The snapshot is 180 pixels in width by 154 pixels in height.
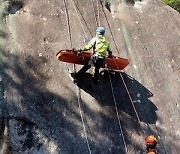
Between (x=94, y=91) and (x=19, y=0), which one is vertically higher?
(x=19, y=0)

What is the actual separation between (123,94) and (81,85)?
111 centimetres

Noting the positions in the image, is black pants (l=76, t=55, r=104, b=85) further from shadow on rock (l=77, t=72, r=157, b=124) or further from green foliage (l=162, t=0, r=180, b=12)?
green foliage (l=162, t=0, r=180, b=12)

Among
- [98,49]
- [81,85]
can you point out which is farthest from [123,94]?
[98,49]

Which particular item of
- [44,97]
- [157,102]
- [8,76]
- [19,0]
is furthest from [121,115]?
[19,0]

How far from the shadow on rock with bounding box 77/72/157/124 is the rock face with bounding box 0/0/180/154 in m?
0.02

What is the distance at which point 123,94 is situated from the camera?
36.3 feet

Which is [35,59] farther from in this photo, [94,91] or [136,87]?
[136,87]

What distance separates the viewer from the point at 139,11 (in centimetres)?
1273

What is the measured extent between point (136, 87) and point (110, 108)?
1.01 m

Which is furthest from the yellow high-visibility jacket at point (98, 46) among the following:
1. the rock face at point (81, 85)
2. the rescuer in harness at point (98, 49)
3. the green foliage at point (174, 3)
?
the green foliage at point (174, 3)

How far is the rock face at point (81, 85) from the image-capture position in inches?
395

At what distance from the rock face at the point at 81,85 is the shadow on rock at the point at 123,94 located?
0.02 meters

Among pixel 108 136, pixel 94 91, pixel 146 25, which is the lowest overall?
pixel 108 136

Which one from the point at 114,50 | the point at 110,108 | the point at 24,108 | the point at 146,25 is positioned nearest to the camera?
the point at 24,108
